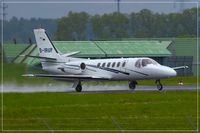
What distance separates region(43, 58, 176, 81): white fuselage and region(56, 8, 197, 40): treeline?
7125cm

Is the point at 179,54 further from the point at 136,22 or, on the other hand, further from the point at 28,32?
the point at 136,22

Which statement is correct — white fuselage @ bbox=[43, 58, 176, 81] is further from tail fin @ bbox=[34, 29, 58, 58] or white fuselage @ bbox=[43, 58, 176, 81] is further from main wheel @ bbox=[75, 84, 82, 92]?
main wheel @ bbox=[75, 84, 82, 92]

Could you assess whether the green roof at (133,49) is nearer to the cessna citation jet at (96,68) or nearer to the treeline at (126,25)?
the treeline at (126,25)

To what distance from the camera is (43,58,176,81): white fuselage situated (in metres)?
49.5

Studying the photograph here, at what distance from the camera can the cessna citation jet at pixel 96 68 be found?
163ft

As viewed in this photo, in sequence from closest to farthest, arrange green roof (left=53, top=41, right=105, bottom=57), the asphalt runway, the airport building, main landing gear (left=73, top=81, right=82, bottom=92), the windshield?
1. the asphalt runway
2. the windshield
3. main landing gear (left=73, top=81, right=82, bottom=92)
4. green roof (left=53, top=41, right=105, bottom=57)
5. the airport building

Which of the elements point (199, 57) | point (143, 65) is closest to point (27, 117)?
point (143, 65)

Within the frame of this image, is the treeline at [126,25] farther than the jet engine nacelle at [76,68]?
Yes

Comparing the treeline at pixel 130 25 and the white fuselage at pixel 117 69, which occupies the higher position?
the treeline at pixel 130 25

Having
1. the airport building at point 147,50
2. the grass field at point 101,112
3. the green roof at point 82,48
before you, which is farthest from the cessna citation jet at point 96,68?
the green roof at point 82,48

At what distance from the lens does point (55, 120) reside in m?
27.9

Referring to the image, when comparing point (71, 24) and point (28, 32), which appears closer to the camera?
point (28, 32)

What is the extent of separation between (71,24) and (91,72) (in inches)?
2954

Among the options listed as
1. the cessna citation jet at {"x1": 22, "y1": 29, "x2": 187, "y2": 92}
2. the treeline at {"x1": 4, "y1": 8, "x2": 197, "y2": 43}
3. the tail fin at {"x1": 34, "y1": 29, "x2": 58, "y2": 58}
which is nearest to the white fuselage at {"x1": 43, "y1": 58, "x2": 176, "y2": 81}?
the cessna citation jet at {"x1": 22, "y1": 29, "x2": 187, "y2": 92}
